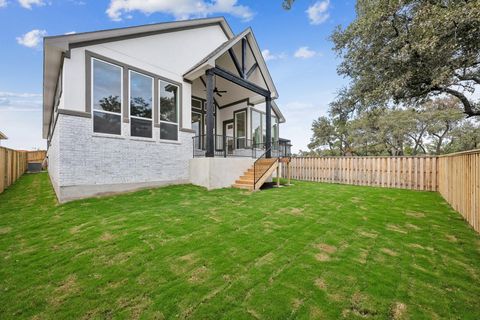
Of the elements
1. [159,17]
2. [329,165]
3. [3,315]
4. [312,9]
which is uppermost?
[159,17]

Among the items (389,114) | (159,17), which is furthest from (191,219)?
(389,114)

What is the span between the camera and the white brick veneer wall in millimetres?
6438

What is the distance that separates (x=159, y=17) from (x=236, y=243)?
41.4 feet

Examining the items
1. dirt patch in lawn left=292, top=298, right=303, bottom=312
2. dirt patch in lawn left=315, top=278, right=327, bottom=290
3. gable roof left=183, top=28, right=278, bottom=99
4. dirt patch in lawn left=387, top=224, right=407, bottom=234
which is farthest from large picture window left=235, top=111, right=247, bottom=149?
dirt patch in lawn left=292, top=298, right=303, bottom=312

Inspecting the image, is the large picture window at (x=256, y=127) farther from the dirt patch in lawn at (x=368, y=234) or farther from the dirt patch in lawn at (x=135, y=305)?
the dirt patch in lawn at (x=135, y=305)

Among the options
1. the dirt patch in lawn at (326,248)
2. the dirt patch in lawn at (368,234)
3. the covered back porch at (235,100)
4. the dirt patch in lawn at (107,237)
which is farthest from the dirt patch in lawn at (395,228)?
the covered back porch at (235,100)

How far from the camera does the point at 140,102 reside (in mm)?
8102

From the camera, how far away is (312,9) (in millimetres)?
9422

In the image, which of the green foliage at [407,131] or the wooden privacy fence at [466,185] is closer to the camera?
the wooden privacy fence at [466,185]

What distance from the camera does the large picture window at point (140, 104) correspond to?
787 centimetres

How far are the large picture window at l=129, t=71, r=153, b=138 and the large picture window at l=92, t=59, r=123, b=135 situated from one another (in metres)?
0.42

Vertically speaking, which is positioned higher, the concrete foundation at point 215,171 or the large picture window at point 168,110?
the large picture window at point 168,110

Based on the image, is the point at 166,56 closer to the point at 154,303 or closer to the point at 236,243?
the point at 236,243

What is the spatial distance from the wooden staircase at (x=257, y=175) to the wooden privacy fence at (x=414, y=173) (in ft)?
13.1
